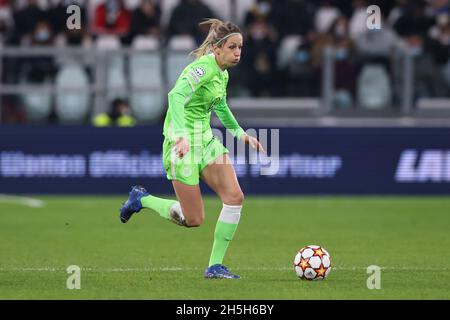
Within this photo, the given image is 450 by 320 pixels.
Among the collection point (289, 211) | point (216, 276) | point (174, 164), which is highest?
point (174, 164)

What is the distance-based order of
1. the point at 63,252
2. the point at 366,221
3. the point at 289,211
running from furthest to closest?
1. the point at 289,211
2. the point at 366,221
3. the point at 63,252

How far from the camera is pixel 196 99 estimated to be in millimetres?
9938

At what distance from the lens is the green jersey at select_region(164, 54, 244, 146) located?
953 cm

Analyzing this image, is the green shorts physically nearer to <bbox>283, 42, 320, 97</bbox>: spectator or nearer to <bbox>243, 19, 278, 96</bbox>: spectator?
<bbox>243, 19, 278, 96</bbox>: spectator

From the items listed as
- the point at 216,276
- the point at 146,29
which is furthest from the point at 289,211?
the point at 216,276

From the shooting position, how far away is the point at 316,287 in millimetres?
9266

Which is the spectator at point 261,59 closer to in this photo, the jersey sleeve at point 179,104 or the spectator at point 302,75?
the spectator at point 302,75

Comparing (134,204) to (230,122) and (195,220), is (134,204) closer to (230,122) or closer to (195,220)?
(195,220)

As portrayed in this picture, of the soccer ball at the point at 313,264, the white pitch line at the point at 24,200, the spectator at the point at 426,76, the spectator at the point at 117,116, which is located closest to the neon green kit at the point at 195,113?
the soccer ball at the point at 313,264

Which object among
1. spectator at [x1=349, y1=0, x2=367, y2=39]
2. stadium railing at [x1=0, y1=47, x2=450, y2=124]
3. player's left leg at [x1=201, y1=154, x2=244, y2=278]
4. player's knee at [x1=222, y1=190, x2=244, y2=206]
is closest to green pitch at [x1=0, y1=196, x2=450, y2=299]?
player's left leg at [x1=201, y1=154, x2=244, y2=278]

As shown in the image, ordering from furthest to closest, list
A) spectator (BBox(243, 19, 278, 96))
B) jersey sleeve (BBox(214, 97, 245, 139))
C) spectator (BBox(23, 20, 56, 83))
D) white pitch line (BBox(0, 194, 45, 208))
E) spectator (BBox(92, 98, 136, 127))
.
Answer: spectator (BBox(243, 19, 278, 96)) < spectator (BBox(23, 20, 56, 83)) < spectator (BBox(92, 98, 136, 127)) < white pitch line (BBox(0, 194, 45, 208)) < jersey sleeve (BBox(214, 97, 245, 139))

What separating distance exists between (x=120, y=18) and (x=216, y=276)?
12.1 meters

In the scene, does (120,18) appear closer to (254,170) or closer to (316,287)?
(254,170)

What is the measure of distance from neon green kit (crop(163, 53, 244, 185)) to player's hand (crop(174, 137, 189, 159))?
525 mm
